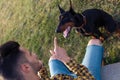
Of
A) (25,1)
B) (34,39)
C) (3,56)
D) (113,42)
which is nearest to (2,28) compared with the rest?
(25,1)

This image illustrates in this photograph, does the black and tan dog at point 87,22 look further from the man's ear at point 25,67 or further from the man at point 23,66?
the man's ear at point 25,67

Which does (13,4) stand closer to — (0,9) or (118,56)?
(0,9)

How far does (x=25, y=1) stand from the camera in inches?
196

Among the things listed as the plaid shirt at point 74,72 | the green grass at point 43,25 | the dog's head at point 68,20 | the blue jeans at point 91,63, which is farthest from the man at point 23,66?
the green grass at point 43,25

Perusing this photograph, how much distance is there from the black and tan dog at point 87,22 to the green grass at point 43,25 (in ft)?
0.81

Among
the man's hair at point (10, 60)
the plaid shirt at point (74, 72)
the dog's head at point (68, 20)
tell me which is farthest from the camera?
the dog's head at point (68, 20)

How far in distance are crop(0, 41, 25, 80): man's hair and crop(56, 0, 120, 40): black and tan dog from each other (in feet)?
2.51

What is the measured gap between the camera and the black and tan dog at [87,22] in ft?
9.53

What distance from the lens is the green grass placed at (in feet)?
11.4

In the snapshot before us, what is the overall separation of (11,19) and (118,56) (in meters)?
2.46

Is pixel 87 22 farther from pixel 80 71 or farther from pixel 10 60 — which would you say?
pixel 10 60

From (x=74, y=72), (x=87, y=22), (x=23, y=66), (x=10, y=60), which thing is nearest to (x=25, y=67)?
(x=23, y=66)

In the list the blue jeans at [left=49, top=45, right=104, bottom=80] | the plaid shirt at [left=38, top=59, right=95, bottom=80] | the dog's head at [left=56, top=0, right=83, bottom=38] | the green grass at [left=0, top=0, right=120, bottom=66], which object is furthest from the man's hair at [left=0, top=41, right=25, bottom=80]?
the green grass at [left=0, top=0, right=120, bottom=66]

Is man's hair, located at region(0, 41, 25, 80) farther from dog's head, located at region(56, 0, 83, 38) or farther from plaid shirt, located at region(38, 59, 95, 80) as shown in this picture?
dog's head, located at region(56, 0, 83, 38)
